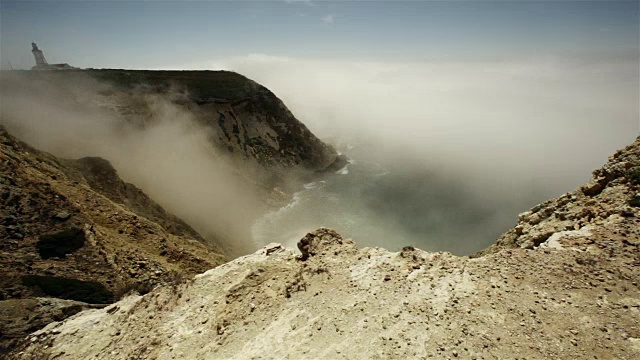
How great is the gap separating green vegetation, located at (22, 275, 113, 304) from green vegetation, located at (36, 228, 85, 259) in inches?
93.4

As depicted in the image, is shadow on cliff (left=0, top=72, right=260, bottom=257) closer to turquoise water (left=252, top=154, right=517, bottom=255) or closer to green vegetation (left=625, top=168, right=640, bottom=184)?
turquoise water (left=252, top=154, right=517, bottom=255)

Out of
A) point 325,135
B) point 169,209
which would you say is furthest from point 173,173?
point 325,135

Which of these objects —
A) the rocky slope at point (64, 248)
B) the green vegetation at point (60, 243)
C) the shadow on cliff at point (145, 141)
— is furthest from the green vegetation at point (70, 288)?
the shadow on cliff at point (145, 141)

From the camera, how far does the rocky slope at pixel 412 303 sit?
10.0 m

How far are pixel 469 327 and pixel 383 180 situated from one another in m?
70.4

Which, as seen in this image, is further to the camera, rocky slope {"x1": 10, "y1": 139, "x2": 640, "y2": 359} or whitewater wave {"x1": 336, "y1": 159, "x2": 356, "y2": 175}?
whitewater wave {"x1": 336, "y1": 159, "x2": 356, "y2": 175}

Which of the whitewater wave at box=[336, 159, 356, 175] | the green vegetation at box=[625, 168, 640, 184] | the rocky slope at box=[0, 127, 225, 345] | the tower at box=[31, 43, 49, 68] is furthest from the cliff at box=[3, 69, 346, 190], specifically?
the tower at box=[31, 43, 49, 68]

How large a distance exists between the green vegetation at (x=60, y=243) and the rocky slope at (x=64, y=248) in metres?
0.05

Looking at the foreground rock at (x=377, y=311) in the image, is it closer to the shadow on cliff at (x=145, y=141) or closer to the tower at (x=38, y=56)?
the shadow on cliff at (x=145, y=141)

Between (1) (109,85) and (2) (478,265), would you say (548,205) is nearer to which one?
(2) (478,265)

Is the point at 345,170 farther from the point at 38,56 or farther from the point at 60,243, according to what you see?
the point at 38,56

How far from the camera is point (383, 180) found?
7981cm

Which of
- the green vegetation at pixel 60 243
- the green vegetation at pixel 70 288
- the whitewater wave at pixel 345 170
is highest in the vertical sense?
the green vegetation at pixel 60 243

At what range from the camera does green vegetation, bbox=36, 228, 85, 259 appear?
22.1m
